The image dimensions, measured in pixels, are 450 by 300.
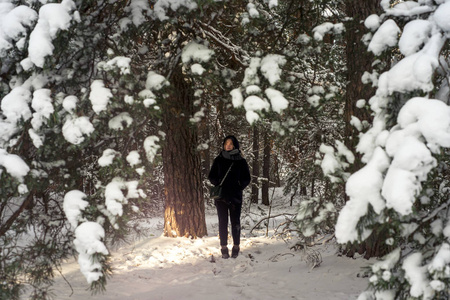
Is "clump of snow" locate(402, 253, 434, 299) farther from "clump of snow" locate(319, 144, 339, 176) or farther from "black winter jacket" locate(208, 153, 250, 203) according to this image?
"black winter jacket" locate(208, 153, 250, 203)

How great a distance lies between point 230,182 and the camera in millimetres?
6547

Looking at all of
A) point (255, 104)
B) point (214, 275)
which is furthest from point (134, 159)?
point (214, 275)

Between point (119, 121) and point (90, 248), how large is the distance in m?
1.18

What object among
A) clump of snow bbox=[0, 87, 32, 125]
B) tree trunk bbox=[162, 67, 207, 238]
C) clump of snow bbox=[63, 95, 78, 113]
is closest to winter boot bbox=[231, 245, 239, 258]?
tree trunk bbox=[162, 67, 207, 238]

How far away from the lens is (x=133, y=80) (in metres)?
3.58

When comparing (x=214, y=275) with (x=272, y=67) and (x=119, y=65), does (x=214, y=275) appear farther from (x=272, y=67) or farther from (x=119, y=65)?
(x=119, y=65)

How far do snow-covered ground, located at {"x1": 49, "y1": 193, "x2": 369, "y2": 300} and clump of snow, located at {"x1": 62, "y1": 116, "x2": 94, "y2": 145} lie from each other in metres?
2.47

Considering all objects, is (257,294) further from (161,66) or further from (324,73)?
(324,73)

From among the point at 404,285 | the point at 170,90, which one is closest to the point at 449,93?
the point at 404,285

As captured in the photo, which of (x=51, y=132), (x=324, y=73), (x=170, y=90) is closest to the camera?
(x=51, y=132)

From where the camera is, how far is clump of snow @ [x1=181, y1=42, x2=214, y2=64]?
157 inches

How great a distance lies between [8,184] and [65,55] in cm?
136

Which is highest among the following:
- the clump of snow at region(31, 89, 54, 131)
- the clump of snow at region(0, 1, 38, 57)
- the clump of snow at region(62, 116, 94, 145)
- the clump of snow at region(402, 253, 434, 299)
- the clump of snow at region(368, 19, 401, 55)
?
the clump of snow at region(0, 1, 38, 57)

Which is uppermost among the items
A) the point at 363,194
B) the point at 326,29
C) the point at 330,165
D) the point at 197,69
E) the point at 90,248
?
the point at 326,29
